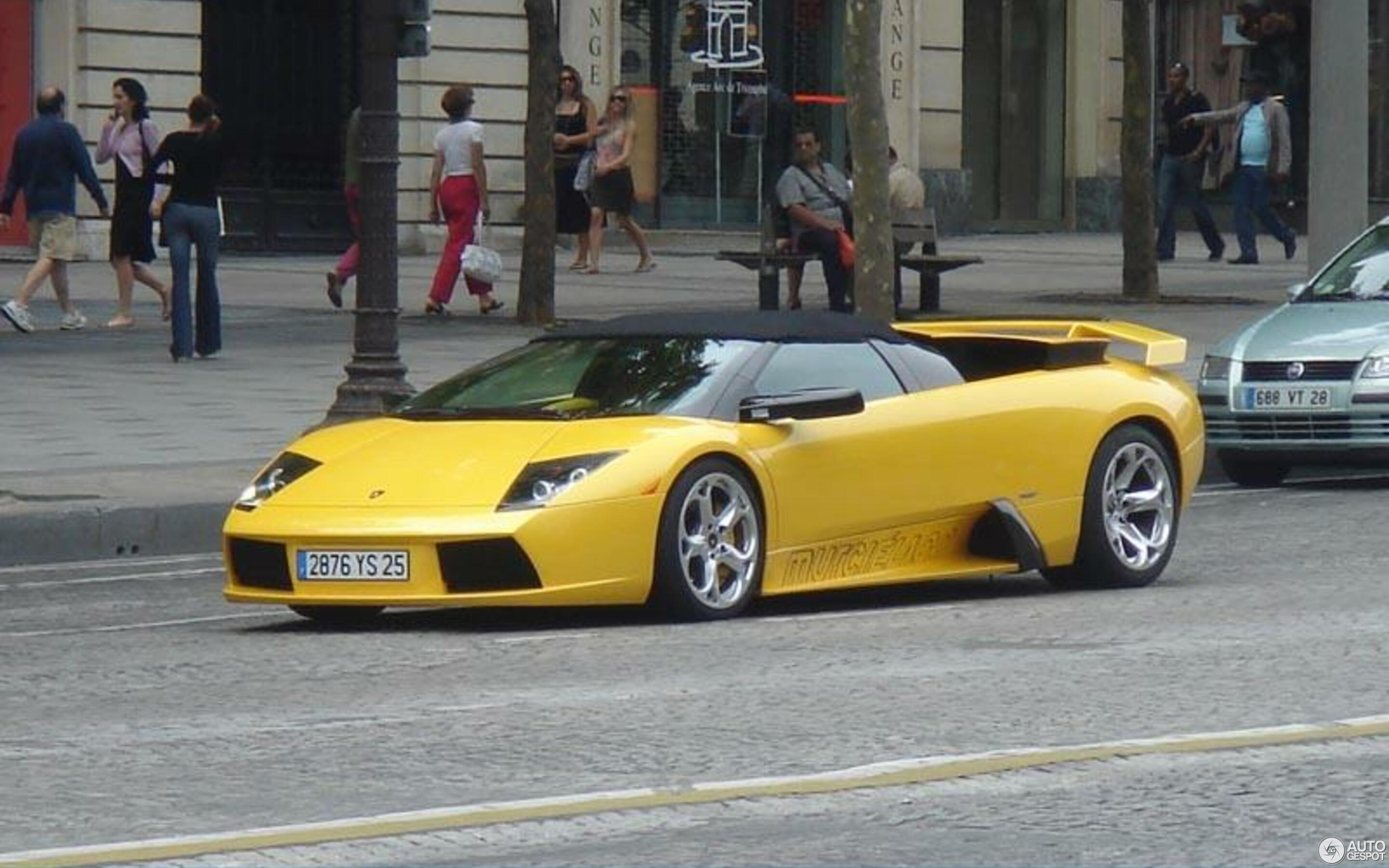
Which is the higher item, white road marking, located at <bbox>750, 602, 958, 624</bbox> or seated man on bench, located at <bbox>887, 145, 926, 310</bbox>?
seated man on bench, located at <bbox>887, 145, 926, 310</bbox>

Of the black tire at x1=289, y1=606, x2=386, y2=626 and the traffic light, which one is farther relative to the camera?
the traffic light

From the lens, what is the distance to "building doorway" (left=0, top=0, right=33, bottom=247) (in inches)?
1337

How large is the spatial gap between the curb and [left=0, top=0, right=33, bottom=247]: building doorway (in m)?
19.2

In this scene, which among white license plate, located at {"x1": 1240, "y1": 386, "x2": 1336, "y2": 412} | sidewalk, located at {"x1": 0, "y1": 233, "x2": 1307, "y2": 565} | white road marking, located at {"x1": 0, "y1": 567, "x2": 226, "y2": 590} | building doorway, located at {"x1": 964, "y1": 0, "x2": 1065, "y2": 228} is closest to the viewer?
white road marking, located at {"x1": 0, "y1": 567, "x2": 226, "y2": 590}

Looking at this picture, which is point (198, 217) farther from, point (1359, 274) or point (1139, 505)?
point (1139, 505)

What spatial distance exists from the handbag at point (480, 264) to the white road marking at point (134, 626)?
44.5ft

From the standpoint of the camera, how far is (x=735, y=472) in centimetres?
1178

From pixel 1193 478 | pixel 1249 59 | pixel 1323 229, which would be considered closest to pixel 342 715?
pixel 1193 478

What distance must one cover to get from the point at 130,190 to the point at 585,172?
910cm

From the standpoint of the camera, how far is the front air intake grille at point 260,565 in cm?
1155

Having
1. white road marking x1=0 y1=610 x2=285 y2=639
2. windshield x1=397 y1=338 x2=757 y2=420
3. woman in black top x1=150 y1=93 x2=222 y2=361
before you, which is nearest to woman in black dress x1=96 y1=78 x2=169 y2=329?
woman in black top x1=150 y1=93 x2=222 y2=361

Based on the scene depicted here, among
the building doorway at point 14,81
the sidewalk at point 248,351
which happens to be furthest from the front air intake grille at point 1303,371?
the building doorway at point 14,81

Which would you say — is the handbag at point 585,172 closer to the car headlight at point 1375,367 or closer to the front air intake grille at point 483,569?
the car headlight at point 1375,367

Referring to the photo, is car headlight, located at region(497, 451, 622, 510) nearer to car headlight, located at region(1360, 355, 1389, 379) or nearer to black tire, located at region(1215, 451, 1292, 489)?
car headlight, located at region(1360, 355, 1389, 379)
